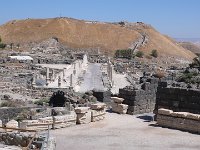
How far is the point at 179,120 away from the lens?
1540 cm

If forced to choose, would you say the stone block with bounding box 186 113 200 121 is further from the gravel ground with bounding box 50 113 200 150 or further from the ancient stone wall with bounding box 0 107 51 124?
the ancient stone wall with bounding box 0 107 51 124

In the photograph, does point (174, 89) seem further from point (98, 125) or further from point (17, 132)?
point (17, 132)

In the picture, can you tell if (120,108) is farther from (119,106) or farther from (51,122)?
(51,122)

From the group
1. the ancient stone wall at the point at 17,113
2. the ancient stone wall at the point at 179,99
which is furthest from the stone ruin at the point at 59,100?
the ancient stone wall at the point at 179,99

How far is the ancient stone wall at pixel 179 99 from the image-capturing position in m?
16.2

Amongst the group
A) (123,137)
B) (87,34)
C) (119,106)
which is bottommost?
(123,137)

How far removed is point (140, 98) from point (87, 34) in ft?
352

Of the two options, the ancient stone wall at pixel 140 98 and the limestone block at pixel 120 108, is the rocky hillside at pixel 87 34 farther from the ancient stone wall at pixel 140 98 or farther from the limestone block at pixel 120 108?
the limestone block at pixel 120 108

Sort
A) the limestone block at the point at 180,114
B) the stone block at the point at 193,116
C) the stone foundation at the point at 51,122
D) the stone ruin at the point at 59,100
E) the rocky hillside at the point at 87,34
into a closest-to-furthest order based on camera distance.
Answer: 1. the stone foundation at the point at 51,122
2. the stone block at the point at 193,116
3. the limestone block at the point at 180,114
4. the stone ruin at the point at 59,100
5. the rocky hillside at the point at 87,34

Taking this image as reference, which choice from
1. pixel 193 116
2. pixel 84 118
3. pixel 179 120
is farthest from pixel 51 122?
pixel 193 116

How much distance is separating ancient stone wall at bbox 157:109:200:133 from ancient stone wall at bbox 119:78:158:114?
2.19 meters

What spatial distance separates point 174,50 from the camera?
129625 mm

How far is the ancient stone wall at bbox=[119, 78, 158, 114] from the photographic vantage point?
58.8ft

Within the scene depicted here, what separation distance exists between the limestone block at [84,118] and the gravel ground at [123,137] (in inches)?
8.7
